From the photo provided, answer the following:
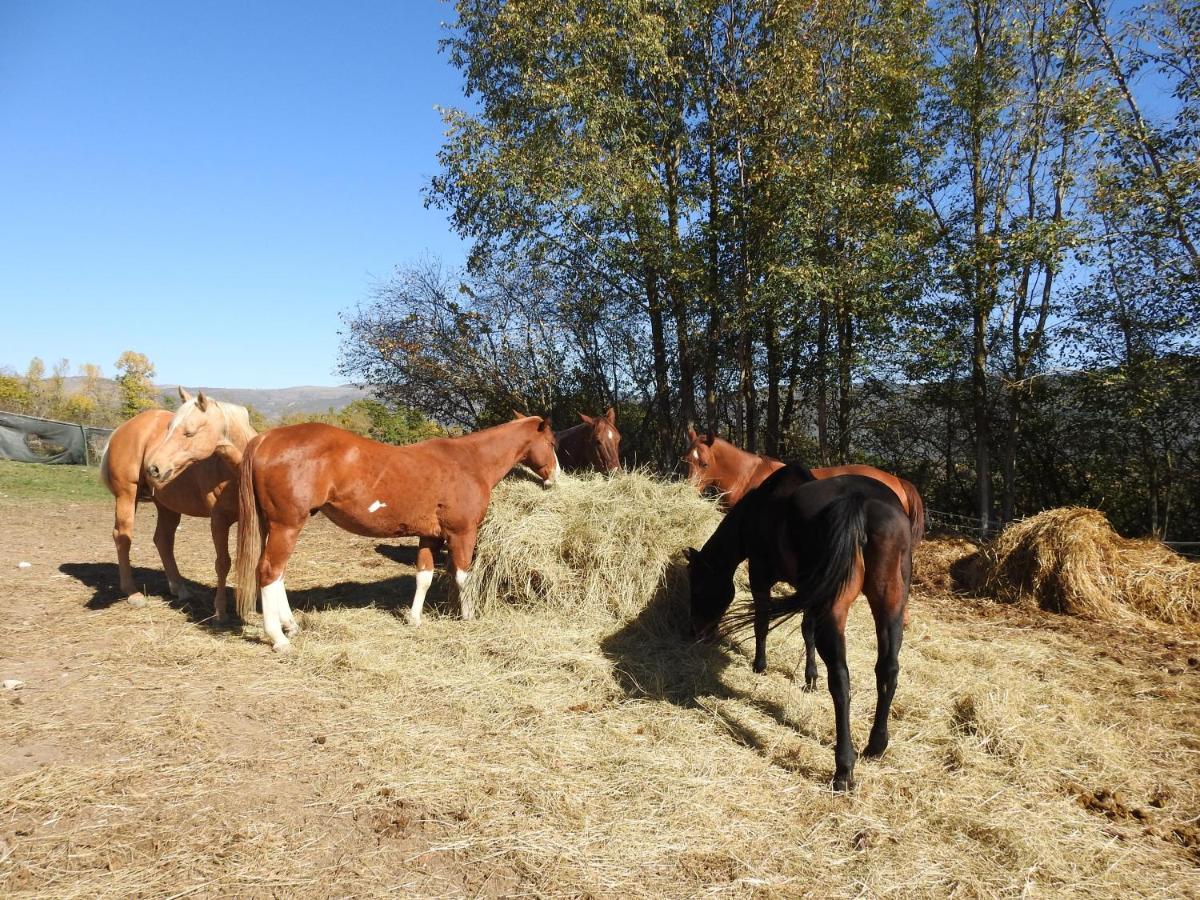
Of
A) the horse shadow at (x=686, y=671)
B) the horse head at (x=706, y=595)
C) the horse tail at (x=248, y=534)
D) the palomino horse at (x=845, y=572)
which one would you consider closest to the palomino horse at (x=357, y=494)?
the horse tail at (x=248, y=534)

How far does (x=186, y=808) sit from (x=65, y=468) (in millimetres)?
18079

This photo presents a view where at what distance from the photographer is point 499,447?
18.6ft

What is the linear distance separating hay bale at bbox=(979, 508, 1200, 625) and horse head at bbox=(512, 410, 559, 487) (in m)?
4.64

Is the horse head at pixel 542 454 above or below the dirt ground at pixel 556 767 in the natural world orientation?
above

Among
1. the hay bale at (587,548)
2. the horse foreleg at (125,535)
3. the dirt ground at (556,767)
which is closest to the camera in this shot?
the dirt ground at (556,767)

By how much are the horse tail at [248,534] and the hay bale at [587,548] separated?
1550 millimetres

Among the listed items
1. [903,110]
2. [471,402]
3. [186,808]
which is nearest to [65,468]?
[471,402]

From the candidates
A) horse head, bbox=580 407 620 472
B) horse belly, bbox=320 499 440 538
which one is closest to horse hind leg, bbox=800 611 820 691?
horse belly, bbox=320 499 440 538

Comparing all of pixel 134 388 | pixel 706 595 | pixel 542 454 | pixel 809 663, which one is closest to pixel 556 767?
pixel 706 595

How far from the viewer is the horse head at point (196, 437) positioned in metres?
4.79

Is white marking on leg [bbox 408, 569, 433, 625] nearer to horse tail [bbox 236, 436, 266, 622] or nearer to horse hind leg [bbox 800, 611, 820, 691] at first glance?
horse tail [bbox 236, 436, 266, 622]

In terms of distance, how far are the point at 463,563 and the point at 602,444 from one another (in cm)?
279

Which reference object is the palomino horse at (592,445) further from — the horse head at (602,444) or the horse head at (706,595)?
the horse head at (706,595)

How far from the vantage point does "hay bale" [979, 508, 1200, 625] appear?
19.4ft
